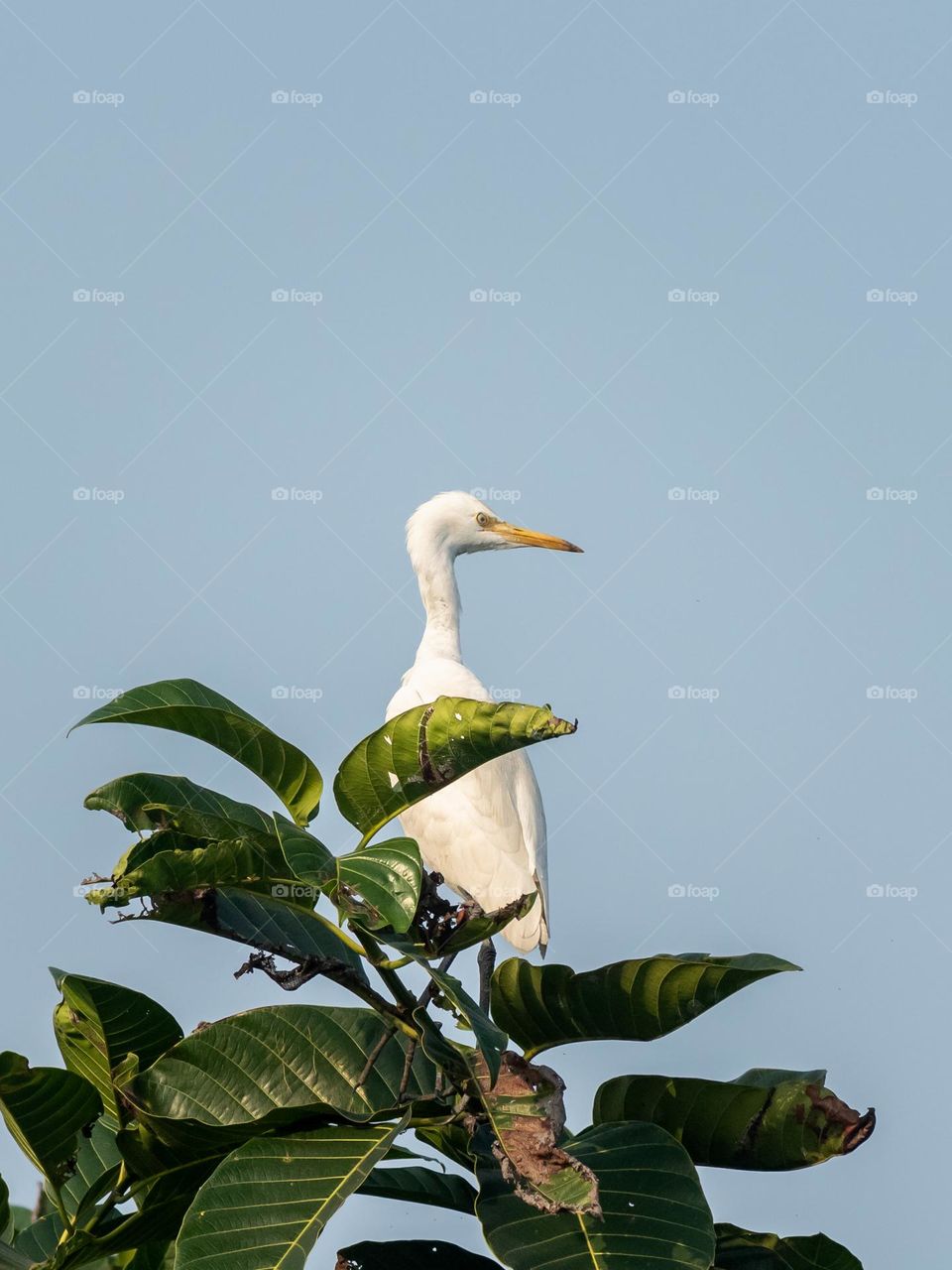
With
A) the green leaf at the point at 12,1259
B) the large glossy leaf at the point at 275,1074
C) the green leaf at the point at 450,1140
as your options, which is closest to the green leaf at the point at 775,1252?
the green leaf at the point at 450,1140

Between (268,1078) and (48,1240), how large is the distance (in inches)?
28.9

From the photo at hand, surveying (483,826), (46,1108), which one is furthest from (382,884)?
(483,826)

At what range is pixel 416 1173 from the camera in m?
3.18

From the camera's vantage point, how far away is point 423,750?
2564mm

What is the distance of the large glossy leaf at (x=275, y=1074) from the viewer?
2775mm

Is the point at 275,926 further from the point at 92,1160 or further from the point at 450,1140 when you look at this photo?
the point at 92,1160

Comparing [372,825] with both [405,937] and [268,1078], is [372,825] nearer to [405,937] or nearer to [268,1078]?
[405,937]

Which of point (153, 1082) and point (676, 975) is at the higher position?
point (676, 975)

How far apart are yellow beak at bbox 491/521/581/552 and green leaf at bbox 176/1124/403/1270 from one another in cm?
504

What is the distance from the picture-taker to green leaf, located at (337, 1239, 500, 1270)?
3111 mm

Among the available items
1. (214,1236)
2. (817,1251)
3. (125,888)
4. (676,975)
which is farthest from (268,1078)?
(817,1251)

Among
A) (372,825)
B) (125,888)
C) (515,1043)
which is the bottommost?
(515,1043)

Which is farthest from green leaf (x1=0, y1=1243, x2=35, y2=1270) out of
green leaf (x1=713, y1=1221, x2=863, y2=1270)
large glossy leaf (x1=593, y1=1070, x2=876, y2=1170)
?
green leaf (x1=713, y1=1221, x2=863, y2=1270)

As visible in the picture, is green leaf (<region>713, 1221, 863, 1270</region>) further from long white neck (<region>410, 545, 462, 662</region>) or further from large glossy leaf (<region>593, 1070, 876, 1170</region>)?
long white neck (<region>410, 545, 462, 662</region>)
